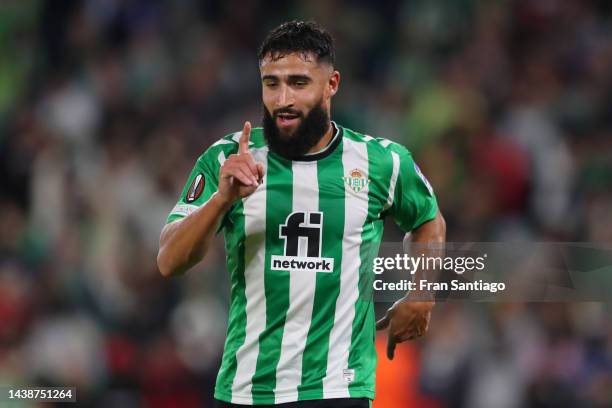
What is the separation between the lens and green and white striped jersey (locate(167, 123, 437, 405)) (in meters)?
3.82

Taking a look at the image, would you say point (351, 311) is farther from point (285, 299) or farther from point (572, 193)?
point (572, 193)

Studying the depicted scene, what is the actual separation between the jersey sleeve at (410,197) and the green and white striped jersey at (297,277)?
0.15 meters

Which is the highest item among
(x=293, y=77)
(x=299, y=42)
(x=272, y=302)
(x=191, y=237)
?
(x=299, y=42)

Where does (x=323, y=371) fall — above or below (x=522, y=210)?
below

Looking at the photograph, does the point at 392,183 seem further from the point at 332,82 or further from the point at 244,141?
the point at 244,141

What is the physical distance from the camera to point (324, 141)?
4.05 meters

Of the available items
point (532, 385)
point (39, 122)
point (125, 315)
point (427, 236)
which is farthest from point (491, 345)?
point (39, 122)

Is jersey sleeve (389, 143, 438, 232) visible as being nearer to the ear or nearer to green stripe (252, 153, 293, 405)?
the ear

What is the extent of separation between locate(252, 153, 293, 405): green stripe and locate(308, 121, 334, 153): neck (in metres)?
0.20

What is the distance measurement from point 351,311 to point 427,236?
1.65 ft

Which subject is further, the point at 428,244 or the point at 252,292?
the point at 428,244

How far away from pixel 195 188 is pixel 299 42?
628 millimetres

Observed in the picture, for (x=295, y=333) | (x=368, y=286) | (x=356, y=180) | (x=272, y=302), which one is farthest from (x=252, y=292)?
(x=356, y=180)

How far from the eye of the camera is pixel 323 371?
3.82m
